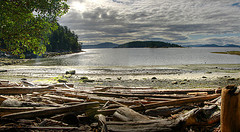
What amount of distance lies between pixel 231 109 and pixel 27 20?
11772mm

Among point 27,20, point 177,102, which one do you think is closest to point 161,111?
point 177,102

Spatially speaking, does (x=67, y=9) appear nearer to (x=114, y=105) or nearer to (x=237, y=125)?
(x=114, y=105)

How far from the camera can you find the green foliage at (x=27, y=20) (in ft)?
29.0

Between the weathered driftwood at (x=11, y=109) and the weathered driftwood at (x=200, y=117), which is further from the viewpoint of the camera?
the weathered driftwood at (x=11, y=109)

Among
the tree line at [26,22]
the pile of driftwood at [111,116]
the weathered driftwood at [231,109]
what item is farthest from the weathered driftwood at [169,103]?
the tree line at [26,22]

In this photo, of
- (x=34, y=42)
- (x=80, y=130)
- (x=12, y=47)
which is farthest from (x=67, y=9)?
(x=80, y=130)

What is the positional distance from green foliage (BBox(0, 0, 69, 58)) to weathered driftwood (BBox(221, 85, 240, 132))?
10333mm

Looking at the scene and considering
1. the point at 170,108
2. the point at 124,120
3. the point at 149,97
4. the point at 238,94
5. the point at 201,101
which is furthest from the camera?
the point at 149,97

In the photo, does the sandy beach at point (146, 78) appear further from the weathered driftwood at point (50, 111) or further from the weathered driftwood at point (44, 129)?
the weathered driftwood at point (44, 129)

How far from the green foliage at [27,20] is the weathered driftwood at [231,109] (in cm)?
1033

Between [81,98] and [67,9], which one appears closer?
[81,98]

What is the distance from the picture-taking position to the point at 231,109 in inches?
159

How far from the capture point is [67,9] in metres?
10.4

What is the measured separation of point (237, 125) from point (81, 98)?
6146 millimetres
